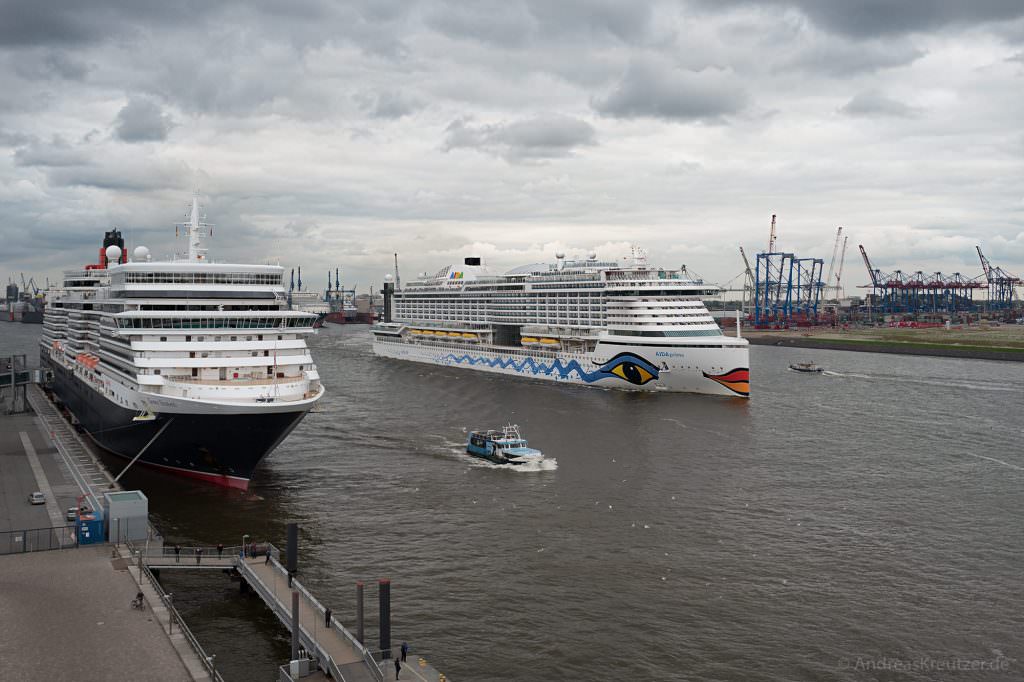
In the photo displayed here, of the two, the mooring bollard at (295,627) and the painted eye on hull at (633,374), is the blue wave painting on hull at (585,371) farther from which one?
the mooring bollard at (295,627)

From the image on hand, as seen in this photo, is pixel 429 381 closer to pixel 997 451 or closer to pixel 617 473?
pixel 617 473

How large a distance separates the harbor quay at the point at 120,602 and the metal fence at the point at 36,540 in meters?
0.05

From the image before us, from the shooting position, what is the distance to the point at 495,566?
2998 centimetres

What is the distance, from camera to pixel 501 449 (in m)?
47.4

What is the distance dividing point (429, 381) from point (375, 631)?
65085mm

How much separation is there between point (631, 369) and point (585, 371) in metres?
6.78

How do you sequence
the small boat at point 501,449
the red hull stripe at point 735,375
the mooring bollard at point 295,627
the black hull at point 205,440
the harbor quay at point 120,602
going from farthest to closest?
the red hull stripe at point 735,375
the small boat at point 501,449
the black hull at point 205,440
the mooring bollard at point 295,627
the harbor quay at point 120,602

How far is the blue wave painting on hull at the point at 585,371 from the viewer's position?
77.4 metres

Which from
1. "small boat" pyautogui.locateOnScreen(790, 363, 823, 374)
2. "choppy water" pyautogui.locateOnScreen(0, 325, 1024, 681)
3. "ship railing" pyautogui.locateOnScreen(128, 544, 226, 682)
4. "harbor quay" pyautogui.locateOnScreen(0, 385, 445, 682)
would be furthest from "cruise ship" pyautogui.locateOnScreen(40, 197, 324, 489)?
"small boat" pyautogui.locateOnScreen(790, 363, 823, 374)

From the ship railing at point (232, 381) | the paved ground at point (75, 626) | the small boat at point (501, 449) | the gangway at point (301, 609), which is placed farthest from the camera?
the small boat at point (501, 449)

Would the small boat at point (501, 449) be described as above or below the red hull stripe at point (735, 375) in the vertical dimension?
below

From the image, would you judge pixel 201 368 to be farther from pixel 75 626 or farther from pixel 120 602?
pixel 75 626

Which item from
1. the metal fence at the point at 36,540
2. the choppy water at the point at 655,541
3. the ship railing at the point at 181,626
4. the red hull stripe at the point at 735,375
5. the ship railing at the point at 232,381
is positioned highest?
the ship railing at the point at 232,381

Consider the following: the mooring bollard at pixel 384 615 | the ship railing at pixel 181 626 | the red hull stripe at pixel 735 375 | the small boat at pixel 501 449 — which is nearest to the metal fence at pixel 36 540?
the ship railing at pixel 181 626
